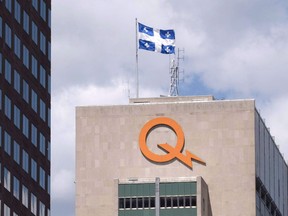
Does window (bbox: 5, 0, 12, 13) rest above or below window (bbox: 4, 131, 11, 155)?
above

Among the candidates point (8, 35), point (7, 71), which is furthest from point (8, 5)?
point (7, 71)

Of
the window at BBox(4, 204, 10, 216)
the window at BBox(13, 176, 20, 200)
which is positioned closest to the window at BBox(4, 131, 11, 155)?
the window at BBox(13, 176, 20, 200)

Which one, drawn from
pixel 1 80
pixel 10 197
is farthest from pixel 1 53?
pixel 10 197

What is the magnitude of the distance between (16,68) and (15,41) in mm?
2858

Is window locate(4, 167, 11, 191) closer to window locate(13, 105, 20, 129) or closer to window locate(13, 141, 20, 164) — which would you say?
window locate(13, 141, 20, 164)

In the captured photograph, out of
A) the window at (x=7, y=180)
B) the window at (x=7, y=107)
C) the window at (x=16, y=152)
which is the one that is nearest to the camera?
the window at (x=7, y=180)

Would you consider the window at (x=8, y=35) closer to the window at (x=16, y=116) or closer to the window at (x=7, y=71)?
the window at (x=7, y=71)

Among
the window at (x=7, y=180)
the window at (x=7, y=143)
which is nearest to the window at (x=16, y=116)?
the window at (x=7, y=143)

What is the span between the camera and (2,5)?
196 m

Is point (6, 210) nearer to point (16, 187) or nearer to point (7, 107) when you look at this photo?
point (16, 187)

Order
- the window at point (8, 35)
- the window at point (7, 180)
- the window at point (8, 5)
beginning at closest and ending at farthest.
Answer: the window at point (7, 180) < the window at point (8, 35) < the window at point (8, 5)

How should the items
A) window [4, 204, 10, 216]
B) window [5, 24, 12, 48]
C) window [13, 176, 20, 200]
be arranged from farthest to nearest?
window [5, 24, 12, 48] → window [13, 176, 20, 200] → window [4, 204, 10, 216]

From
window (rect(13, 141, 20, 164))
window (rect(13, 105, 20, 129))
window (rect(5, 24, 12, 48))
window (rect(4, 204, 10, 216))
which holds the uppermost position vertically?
window (rect(5, 24, 12, 48))

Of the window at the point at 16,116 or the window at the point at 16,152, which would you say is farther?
the window at the point at 16,116
